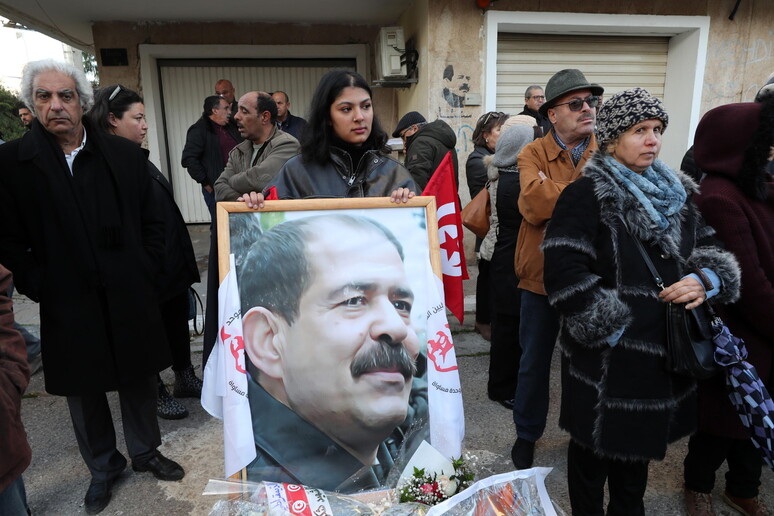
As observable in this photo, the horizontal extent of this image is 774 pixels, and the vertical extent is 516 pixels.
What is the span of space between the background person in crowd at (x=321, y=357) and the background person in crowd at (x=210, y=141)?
14.1ft

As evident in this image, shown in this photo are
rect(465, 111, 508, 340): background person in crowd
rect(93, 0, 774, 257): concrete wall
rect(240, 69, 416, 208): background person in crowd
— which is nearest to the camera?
rect(240, 69, 416, 208): background person in crowd

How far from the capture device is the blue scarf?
1978 mm

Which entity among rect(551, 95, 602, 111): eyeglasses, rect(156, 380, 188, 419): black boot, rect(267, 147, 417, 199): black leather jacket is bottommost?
rect(156, 380, 188, 419): black boot

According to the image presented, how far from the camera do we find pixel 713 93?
6.80 meters

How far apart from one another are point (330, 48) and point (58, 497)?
275 inches

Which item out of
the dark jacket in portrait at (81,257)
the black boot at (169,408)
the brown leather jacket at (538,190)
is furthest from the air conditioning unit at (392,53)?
the black boot at (169,408)

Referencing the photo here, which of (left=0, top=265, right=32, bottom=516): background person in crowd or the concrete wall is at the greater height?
the concrete wall

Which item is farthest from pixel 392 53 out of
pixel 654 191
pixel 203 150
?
pixel 654 191

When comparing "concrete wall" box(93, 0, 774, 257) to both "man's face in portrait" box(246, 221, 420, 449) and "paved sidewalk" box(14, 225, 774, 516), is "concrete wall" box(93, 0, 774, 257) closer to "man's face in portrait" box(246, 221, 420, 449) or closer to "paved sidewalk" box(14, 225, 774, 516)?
"paved sidewalk" box(14, 225, 774, 516)

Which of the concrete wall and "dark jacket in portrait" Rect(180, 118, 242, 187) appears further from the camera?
the concrete wall

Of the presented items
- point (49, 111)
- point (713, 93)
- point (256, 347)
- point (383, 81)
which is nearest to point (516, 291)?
point (256, 347)

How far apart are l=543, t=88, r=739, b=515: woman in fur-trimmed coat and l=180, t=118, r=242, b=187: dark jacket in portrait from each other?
486cm

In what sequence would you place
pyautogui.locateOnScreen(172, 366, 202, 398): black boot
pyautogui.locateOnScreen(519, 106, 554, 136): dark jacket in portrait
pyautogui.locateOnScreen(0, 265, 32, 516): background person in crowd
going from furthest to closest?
pyautogui.locateOnScreen(519, 106, 554, 136): dark jacket in portrait → pyautogui.locateOnScreen(172, 366, 202, 398): black boot → pyautogui.locateOnScreen(0, 265, 32, 516): background person in crowd

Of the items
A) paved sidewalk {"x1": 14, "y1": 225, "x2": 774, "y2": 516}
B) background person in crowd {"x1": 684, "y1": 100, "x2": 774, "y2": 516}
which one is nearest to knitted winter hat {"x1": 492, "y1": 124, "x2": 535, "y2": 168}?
background person in crowd {"x1": 684, "y1": 100, "x2": 774, "y2": 516}
